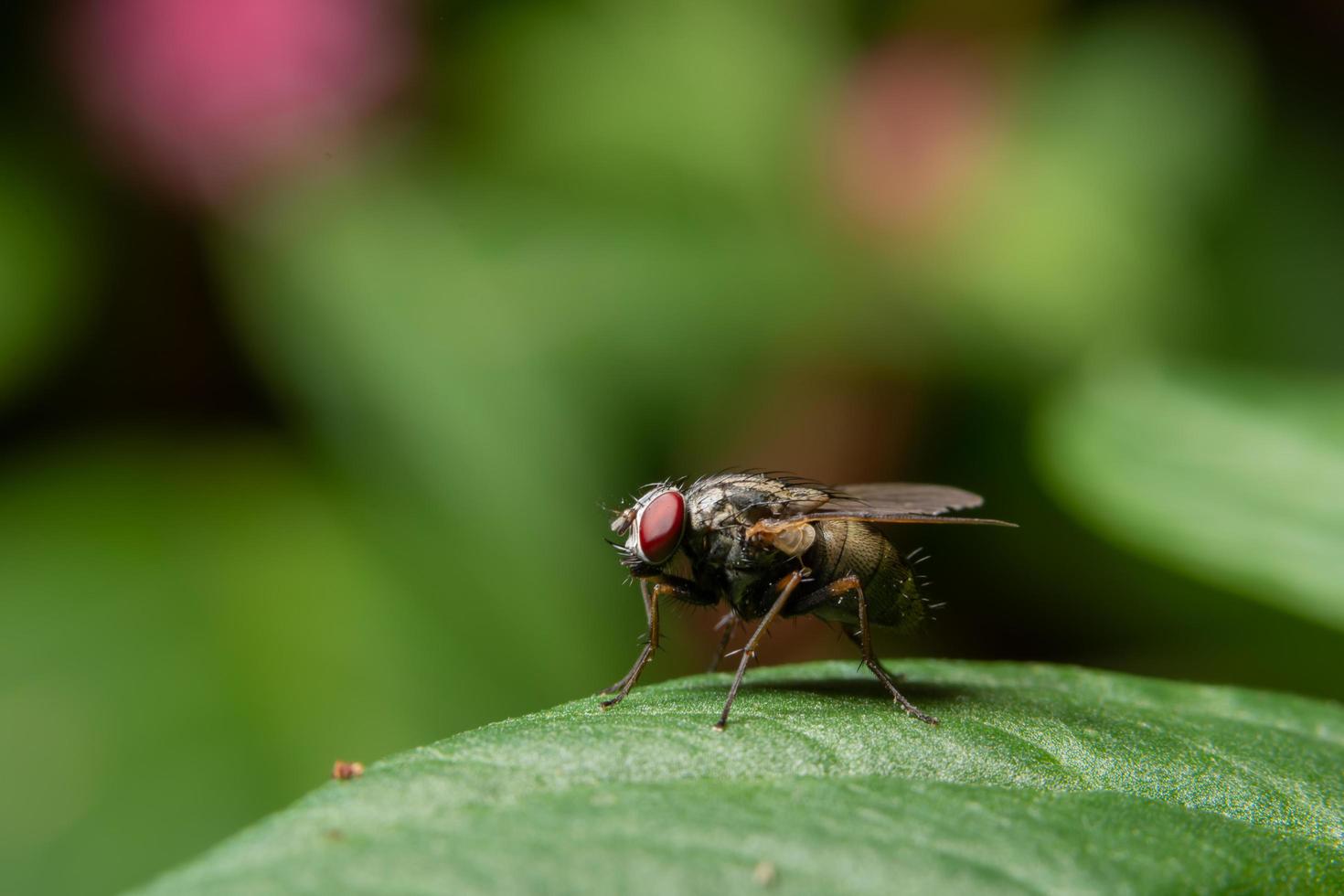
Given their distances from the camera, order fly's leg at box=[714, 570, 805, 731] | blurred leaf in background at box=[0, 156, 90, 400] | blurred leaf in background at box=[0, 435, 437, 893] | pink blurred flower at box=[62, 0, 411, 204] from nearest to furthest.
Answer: fly's leg at box=[714, 570, 805, 731]
blurred leaf in background at box=[0, 435, 437, 893]
blurred leaf in background at box=[0, 156, 90, 400]
pink blurred flower at box=[62, 0, 411, 204]

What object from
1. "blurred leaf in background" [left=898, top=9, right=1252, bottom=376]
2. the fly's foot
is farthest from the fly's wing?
"blurred leaf in background" [left=898, top=9, right=1252, bottom=376]

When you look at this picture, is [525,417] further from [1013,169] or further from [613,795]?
[613,795]

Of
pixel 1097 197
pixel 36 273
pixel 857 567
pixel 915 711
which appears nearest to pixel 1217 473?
pixel 857 567

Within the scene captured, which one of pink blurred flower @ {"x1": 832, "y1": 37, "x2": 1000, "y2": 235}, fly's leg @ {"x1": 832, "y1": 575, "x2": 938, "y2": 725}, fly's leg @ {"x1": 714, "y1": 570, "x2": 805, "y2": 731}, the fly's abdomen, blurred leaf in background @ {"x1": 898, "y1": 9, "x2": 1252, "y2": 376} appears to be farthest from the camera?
pink blurred flower @ {"x1": 832, "y1": 37, "x2": 1000, "y2": 235}

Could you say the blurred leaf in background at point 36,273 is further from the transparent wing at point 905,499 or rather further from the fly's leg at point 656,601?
the transparent wing at point 905,499

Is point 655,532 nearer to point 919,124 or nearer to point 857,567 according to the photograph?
point 857,567

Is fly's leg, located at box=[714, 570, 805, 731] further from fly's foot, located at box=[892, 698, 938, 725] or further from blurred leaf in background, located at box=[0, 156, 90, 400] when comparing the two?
blurred leaf in background, located at box=[0, 156, 90, 400]

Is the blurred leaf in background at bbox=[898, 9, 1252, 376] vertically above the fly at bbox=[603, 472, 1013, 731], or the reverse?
the blurred leaf in background at bbox=[898, 9, 1252, 376]
